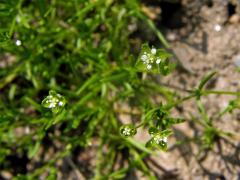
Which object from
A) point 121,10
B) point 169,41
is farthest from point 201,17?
point 121,10

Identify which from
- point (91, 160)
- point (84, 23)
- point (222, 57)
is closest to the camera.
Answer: point (84, 23)

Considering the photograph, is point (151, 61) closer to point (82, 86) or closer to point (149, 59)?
point (149, 59)

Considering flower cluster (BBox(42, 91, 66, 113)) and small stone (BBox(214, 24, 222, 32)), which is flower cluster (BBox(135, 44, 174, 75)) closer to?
flower cluster (BBox(42, 91, 66, 113))

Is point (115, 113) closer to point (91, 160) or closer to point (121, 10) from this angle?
point (91, 160)

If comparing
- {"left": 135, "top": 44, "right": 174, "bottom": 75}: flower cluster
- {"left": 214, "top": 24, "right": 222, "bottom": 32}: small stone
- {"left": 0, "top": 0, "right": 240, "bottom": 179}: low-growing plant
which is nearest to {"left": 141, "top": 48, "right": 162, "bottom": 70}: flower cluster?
{"left": 135, "top": 44, "right": 174, "bottom": 75}: flower cluster

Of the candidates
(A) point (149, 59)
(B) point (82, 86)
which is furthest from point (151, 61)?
(B) point (82, 86)
